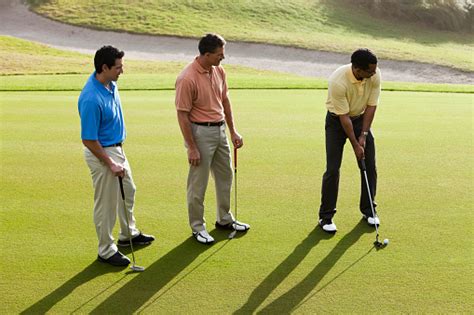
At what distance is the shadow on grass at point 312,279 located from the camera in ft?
16.2

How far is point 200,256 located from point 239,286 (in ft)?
2.42

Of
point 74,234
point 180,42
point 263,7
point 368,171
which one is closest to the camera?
point 74,234

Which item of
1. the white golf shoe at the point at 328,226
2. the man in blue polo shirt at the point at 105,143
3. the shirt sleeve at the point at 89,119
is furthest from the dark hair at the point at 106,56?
the white golf shoe at the point at 328,226

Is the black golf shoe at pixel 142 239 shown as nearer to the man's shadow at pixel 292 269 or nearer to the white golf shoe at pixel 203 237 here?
the white golf shoe at pixel 203 237

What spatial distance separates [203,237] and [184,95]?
1.33m

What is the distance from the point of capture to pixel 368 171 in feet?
22.4

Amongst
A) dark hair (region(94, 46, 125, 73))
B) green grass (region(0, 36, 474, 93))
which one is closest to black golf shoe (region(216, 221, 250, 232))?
dark hair (region(94, 46, 125, 73))

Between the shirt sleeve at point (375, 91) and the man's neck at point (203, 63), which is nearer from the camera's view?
the man's neck at point (203, 63)

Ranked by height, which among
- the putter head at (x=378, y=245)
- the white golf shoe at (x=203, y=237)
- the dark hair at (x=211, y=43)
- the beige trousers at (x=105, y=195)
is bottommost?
the white golf shoe at (x=203, y=237)

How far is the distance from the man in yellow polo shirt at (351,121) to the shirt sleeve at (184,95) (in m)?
1.36

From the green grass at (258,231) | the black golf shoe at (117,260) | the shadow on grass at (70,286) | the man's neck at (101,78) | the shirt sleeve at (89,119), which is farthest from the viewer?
the black golf shoe at (117,260)

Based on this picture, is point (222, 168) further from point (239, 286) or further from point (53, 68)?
point (53, 68)

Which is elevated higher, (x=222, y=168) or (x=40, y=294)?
(x=222, y=168)

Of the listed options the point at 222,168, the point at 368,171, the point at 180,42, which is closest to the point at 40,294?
the point at 222,168
